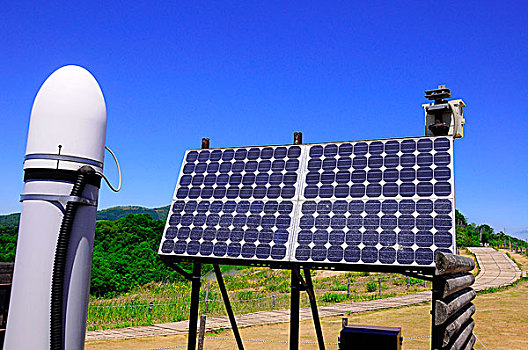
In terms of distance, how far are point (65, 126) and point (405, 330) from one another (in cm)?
1951

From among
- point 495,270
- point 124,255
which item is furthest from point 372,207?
point 495,270

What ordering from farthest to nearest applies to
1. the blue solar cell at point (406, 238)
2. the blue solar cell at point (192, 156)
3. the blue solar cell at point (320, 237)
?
the blue solar cell at point (192, 156) < the blue solar cell at point (320, 237) < the blue solar cell at point (406, 238)

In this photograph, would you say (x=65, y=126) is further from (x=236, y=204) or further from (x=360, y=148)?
(x=360, y=148)

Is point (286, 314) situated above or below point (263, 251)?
below

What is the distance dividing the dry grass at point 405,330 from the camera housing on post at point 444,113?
1136 cm

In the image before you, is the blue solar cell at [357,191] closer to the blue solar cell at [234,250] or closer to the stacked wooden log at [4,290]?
the blue solar cell at [234,250]

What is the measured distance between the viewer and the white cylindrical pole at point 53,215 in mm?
6430

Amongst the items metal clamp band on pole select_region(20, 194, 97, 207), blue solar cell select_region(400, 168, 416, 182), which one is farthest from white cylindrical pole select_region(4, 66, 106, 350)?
blue solar cell select_region(400, 168, 416, 182)

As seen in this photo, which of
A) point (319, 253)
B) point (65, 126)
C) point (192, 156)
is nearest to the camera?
point (65, 126)

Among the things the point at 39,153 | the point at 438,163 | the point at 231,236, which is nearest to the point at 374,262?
the point at 438,163

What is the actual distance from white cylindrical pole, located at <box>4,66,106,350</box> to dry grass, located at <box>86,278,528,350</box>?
38.7ft

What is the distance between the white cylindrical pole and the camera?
21.1ft

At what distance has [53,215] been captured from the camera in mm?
6574

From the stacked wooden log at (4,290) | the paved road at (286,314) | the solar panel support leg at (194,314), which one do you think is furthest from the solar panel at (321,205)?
the paved road at (286,314)
